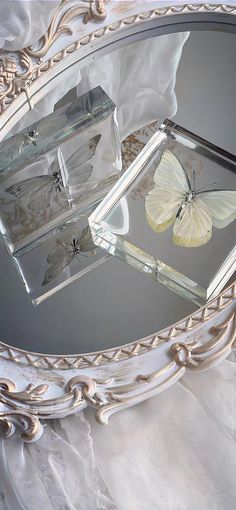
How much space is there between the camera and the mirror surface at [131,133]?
0.59 m

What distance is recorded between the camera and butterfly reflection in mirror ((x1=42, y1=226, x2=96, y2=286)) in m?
0.62

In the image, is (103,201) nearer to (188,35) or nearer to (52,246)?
(52,246)

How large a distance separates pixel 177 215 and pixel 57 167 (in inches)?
4.5

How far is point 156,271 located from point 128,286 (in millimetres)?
25

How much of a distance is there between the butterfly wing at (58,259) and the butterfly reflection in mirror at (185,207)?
69 millimetres

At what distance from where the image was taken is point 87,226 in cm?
64

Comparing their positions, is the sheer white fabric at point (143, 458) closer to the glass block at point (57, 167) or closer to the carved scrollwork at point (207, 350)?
the carved scrollwork at point (207, 350)

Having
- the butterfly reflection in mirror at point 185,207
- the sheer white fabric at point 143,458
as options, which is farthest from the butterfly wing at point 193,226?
the sheer white fabric at point 143,458

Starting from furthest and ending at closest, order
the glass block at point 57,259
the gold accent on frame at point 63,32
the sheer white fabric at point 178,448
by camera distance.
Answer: the gold accent on frame at point 63,32, the glass block at point 57,259, the sheer white fabric at point 178,448

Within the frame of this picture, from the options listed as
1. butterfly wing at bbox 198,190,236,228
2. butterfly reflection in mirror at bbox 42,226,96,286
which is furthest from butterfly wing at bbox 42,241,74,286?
butterfly wing at bbox 198,190,236,228

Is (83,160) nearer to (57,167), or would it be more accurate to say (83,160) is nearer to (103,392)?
(57,167)

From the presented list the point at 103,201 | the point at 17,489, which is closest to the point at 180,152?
the point at 103,201

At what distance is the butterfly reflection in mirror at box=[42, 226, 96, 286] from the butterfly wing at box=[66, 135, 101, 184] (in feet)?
0.18

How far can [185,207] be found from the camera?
2.10 feet
